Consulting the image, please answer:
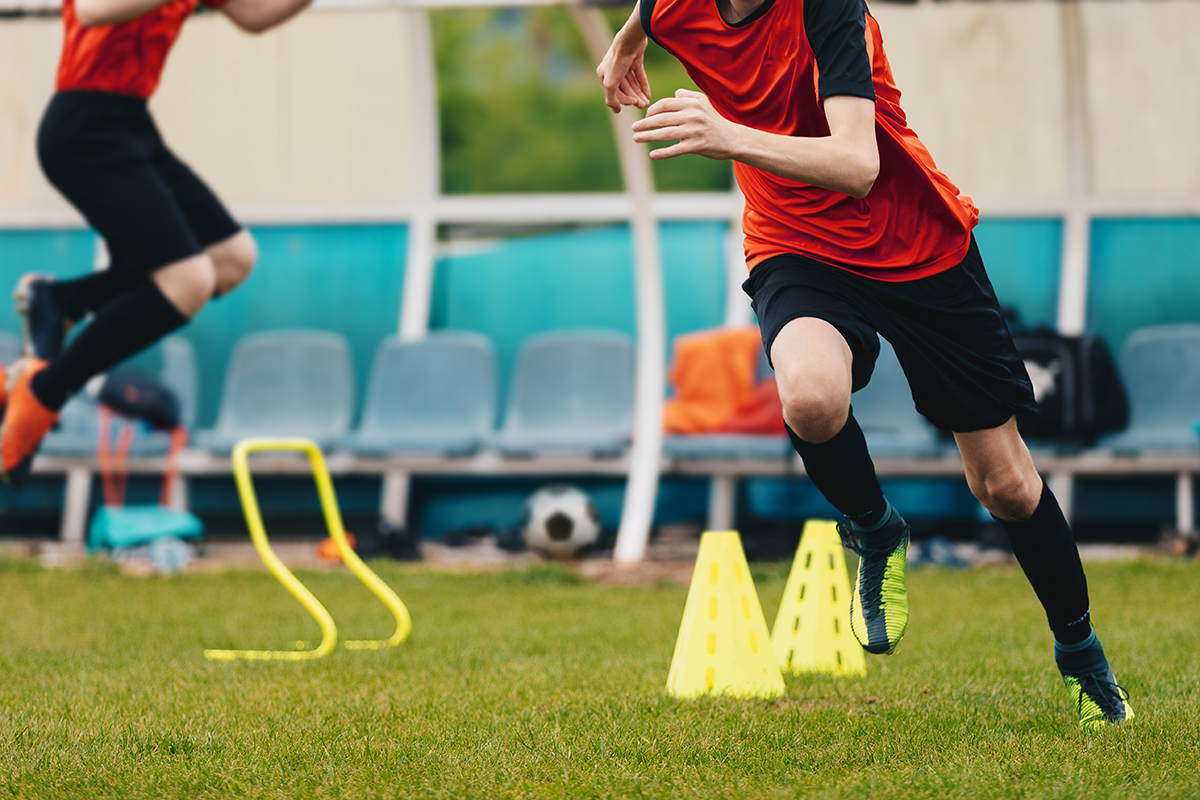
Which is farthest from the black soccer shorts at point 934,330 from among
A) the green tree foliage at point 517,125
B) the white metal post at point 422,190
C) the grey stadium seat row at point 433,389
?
the green tree foliage at point 517,125

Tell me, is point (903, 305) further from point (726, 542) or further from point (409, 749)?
point (409, 749)

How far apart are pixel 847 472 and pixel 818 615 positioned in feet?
3.84

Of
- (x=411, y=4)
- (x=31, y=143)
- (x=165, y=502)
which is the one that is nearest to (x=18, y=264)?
(x=31, y=143)

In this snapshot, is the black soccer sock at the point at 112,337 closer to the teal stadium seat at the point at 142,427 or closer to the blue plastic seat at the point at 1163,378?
the teal stadium seat at the point at 142,427

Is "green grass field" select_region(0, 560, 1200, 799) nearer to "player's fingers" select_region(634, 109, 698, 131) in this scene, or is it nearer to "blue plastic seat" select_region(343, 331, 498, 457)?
"player's fingers" select_region(634, 109, 698, 131)

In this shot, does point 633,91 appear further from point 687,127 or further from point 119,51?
point 119,51

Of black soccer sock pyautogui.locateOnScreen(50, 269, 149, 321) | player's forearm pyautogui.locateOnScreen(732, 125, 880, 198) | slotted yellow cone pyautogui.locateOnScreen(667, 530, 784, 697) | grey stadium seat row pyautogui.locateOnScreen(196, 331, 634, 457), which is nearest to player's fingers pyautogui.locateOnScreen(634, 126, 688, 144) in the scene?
player's forearm pyautogui.locateOnScreen(732, 125, 880, 198)

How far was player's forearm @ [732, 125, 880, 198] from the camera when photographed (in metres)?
2.63

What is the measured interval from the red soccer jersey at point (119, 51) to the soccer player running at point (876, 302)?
2.24 metres

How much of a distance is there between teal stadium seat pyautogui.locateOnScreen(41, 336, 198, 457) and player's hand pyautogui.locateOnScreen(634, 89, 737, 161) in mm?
7274

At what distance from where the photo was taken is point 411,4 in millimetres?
7035

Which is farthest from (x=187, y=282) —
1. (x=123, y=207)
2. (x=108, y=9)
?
(x=108, y=9)

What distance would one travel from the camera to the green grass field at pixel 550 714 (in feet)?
8.21

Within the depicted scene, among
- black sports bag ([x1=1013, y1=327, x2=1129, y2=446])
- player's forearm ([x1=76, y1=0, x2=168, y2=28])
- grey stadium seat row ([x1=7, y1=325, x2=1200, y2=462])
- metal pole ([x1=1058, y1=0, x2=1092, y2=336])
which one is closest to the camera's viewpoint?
player's forearm ([x1=76, y1=0, x2=168, y2=28])
